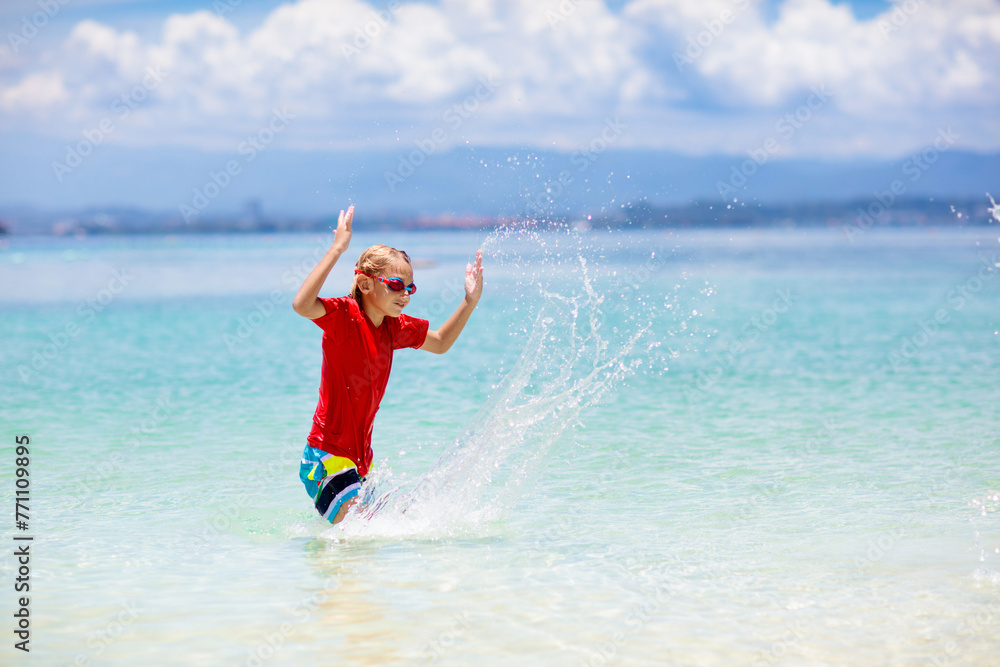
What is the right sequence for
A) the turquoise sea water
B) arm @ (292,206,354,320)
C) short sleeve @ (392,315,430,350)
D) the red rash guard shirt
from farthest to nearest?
short sleeve @ (392,315,430,350), the red rash guard shirt, arm @ (292,206,354,320), the turquoise sea water

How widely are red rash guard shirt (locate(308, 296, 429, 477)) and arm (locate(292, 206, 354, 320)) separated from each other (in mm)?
229

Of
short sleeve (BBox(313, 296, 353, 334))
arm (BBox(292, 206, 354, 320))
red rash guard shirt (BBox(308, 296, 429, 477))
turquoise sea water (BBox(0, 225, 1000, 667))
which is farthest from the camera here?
red rash guard shirt (BBox(308, 296, 429, 477))

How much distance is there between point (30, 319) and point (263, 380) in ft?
51.2

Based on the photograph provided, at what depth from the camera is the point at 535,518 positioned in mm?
6199

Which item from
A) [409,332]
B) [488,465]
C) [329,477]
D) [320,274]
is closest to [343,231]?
[320,274]

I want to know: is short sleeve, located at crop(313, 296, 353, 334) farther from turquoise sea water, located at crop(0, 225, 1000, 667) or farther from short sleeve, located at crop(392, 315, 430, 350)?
turquoise sea water, located at crop(0, 225, 1000, 667)

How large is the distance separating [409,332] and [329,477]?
2.99 ft

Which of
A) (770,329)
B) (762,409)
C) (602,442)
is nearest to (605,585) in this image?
(602,442)

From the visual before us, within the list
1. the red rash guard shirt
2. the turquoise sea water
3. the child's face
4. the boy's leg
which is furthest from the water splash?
the child's face

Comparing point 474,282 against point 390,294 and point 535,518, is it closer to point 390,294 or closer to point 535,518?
point 390,294

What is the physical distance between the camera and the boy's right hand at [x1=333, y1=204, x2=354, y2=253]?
4.75 m

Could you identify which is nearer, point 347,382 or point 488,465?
point 347,382

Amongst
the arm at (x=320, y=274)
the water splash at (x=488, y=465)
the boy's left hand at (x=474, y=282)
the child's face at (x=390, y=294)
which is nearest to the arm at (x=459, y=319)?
the boy's left hand at (x=474, y=282)

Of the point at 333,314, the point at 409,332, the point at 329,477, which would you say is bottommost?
A: the point at 329,477
